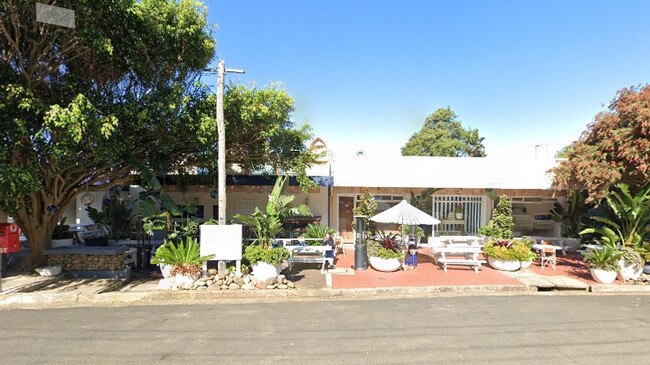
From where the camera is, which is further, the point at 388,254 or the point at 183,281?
the point at 388,254

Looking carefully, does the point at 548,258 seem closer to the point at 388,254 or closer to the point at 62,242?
the point at 388,254

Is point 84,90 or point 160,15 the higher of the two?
point 160,15

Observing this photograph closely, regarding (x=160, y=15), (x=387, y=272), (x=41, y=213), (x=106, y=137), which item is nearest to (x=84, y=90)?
(x=106, y=137)

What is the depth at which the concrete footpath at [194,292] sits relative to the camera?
23.5ft

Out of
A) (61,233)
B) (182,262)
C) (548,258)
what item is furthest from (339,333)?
(61,233)

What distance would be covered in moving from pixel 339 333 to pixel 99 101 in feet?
22.5

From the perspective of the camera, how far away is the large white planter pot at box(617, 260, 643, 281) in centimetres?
872

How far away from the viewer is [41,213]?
31.6ft

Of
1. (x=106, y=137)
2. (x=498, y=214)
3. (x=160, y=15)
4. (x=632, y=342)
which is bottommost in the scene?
(x=632, y=342)

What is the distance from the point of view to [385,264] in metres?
9.77

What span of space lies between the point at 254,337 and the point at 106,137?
4.61m

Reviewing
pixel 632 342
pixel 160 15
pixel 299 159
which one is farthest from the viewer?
pixel 299 159

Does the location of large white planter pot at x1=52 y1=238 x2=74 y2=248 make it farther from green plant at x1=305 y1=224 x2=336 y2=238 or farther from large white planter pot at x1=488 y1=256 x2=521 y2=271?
large white planter pot at x1=488 y1=256 x2=521 y2=271

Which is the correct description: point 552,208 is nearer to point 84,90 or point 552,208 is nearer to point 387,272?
point 387,272
